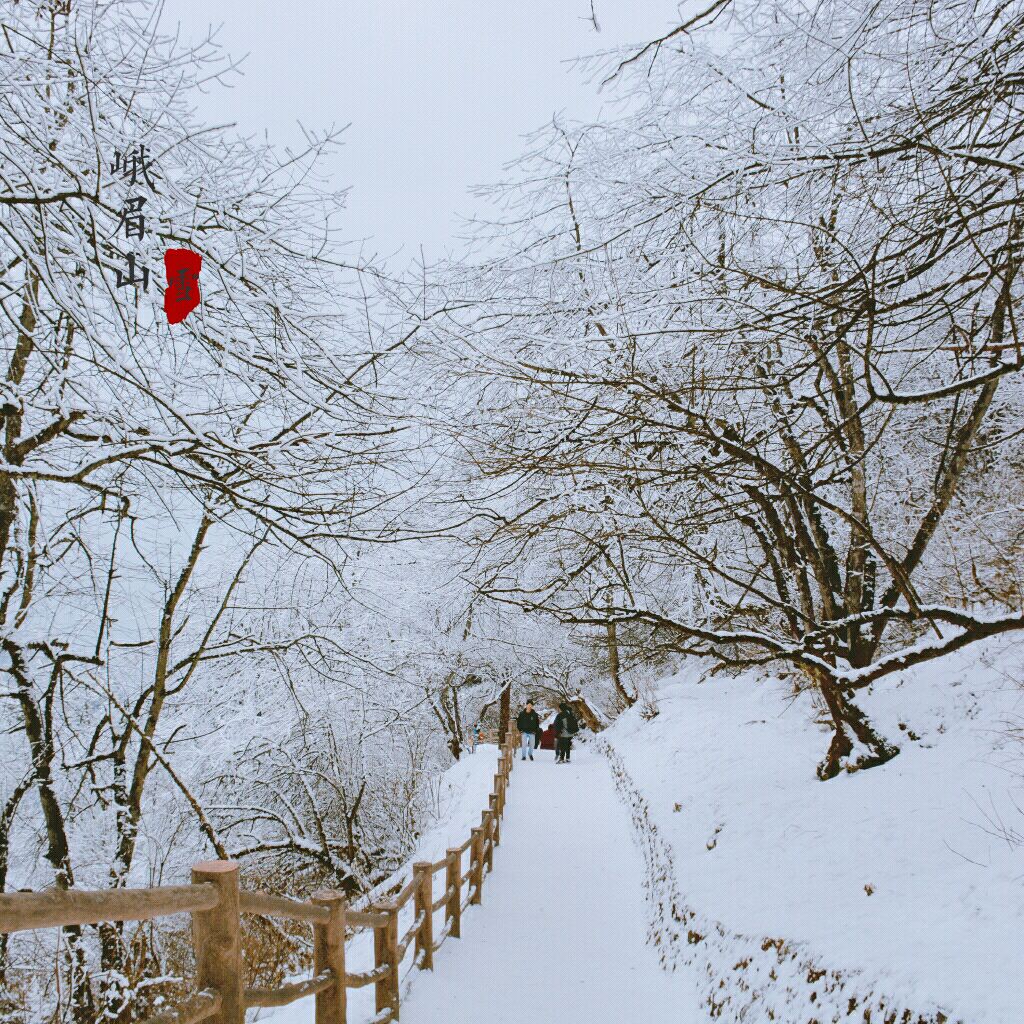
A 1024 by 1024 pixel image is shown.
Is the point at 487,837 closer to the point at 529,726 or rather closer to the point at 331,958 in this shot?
the point at 331,958

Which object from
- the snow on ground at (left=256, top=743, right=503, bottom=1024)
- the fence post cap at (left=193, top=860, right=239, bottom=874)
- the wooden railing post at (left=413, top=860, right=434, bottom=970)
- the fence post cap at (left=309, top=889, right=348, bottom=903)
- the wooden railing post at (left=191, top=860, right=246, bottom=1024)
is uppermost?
the fence post cap at (left=193, top=860, right=239, bottom=874)

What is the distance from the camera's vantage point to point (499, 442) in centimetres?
439

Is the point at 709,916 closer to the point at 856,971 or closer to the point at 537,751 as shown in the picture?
the point at 856,971

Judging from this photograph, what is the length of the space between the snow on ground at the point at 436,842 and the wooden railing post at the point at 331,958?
86 cm

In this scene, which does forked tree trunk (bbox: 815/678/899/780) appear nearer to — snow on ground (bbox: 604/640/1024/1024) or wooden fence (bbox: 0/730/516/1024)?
snow on ground (bbox: 604/640/1024/1024)

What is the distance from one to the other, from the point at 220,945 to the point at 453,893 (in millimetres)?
4629

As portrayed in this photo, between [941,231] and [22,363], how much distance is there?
533 centimetres

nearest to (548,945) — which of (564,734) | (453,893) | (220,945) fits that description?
(453,893)

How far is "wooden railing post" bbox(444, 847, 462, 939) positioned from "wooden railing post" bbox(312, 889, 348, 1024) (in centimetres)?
288

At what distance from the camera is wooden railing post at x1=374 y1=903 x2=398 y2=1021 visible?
13.8 ft

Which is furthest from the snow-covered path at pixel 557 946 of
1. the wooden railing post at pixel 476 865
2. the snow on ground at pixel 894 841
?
the snow on ground at pixel 894 841

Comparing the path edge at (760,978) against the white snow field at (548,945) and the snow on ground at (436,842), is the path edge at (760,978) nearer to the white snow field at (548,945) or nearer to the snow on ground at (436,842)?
the white snow field at (548,945)

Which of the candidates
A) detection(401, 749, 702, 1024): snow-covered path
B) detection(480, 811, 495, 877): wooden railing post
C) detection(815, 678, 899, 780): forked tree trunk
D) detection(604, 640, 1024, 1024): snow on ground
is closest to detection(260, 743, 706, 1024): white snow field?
detection(401, 749, 702, 1024): snow-covered path

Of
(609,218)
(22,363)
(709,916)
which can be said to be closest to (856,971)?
(709,916)
